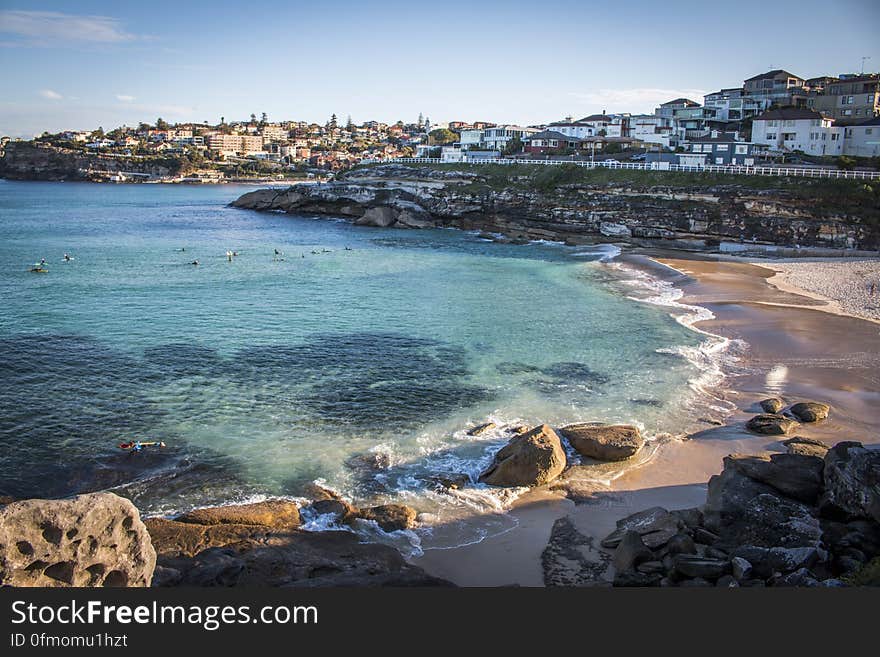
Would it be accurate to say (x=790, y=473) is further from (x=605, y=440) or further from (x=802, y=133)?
(x=802, y=133)

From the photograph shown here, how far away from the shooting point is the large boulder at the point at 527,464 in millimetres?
16766

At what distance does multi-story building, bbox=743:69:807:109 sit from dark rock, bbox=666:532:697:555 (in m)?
103

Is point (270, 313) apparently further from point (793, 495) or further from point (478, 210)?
point (478, 210)

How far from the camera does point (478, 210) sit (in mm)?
76938

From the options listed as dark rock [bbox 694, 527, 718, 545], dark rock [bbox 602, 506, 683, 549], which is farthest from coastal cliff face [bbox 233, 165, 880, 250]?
dark rock [bbox 694, 527, 718, 545]

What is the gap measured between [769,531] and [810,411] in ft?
34.4

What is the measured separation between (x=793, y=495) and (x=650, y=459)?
4.98 m

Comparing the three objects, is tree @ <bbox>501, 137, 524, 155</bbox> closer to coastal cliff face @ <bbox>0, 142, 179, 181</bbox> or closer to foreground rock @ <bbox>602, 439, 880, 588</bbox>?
foreground rock @ <bbox>602, 439, 880, 588</bbox>

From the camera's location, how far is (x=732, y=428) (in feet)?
65.6

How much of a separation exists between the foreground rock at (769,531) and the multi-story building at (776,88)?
99979 millimetres

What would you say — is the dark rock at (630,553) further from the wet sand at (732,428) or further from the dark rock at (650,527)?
the wet sand at (732,428)

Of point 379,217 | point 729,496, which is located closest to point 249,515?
point 729,496

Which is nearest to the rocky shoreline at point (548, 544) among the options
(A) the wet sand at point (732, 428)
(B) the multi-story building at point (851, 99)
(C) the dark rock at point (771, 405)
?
(A) the wet sand at point (732, 428)

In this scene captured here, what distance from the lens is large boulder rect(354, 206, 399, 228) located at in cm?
7950
